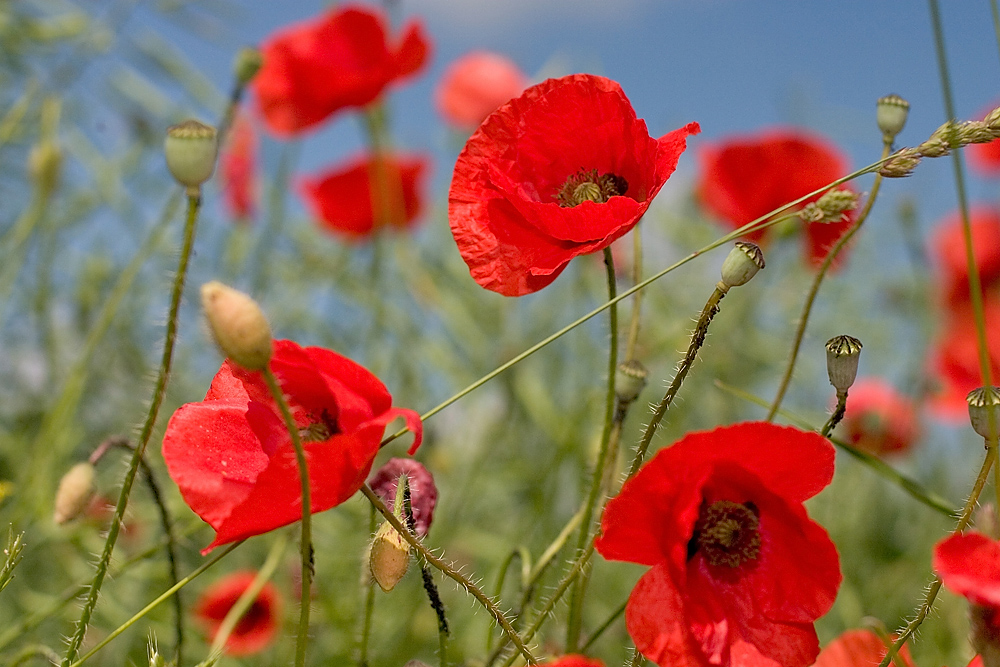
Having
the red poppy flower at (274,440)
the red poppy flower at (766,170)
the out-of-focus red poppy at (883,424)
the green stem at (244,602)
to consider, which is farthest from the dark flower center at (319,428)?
the red poppy flower at (766,170)

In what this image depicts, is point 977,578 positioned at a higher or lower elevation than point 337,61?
lower

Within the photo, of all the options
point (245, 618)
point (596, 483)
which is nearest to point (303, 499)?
point (596, 483)

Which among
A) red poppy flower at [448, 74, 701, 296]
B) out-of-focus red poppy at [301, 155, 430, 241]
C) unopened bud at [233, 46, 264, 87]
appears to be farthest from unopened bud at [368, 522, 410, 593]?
out-of-focus red poppy at [301, 155, 430, 241]

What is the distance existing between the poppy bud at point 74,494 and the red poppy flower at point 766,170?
79cm

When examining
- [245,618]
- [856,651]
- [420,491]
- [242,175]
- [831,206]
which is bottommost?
[245,618]

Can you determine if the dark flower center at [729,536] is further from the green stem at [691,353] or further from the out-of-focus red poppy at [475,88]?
the out-of-focus red poppy at [475,88]

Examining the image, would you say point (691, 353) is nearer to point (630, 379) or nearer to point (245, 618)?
point (630, 379)

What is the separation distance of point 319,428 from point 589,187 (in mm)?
187

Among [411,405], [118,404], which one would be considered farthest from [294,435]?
[118,404]

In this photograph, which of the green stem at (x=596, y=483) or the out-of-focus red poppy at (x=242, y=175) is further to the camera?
the out-of-focus red poppy at (x=242, y=175)

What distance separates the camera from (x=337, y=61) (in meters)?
1.15

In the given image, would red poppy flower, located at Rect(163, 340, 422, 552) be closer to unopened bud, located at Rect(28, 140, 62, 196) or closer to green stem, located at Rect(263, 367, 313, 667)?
green stem, located at Rect(263, 367, 313, 667)

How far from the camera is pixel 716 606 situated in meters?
0.40

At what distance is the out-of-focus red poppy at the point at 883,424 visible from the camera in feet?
2.91
